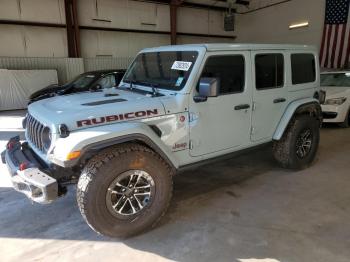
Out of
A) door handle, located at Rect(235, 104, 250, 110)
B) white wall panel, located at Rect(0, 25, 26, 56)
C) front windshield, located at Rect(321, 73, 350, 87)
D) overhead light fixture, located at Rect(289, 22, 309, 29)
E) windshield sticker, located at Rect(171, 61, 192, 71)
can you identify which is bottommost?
door handle, located at Rect(235, 104, 250, 110)

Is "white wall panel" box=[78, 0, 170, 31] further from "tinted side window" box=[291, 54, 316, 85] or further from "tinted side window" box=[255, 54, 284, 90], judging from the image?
"tinted side window" box=[255, 54, 284, 90]

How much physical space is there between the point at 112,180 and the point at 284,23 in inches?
589

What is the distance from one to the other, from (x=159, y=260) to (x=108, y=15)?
41.7 feet

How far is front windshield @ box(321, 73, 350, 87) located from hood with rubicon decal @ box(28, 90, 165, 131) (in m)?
6.24

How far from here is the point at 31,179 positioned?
7.73 feet

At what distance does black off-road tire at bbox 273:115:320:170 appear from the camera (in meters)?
4.00

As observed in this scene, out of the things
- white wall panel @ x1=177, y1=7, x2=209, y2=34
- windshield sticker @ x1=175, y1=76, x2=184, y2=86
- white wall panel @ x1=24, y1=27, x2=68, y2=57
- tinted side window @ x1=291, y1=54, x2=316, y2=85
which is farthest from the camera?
white wall panel @ x1=177, y1=7, x2=209, y2=34

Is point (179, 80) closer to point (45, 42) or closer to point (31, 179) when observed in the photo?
point (31, 179)

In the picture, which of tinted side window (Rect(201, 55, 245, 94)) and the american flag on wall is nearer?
tinted side window (Rect(201, 55, 245, 94))

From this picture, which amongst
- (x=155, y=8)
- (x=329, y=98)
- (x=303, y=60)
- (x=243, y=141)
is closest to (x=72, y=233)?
(x=243, y=141)

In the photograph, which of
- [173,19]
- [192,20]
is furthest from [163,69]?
[192,20]

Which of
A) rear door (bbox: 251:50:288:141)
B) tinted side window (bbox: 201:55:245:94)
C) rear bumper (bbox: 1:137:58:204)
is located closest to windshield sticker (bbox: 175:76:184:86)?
tinted side window (bbox: 201:55:245:94)

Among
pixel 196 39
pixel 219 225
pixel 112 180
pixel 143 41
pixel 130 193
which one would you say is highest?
pixel 196 39

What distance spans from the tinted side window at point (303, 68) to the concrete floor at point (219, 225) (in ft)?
4.30
